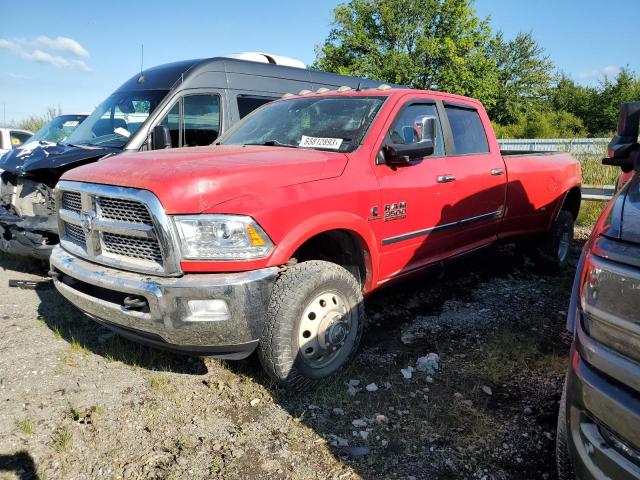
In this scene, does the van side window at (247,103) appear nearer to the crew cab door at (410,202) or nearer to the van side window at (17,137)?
the crew cab door at (410,202)

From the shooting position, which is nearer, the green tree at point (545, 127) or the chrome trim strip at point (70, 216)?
the chrome trim strip at point (70, 216)

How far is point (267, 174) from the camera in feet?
9.11

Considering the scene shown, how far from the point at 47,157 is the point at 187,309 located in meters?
3.44

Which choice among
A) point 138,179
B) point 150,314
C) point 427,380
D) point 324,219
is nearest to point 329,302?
point 324,219

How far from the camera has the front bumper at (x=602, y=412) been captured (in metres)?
1.52

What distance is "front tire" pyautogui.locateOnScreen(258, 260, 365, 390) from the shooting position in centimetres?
275

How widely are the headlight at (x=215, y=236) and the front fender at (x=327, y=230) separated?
201 mm

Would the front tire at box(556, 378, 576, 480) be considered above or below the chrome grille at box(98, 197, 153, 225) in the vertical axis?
below

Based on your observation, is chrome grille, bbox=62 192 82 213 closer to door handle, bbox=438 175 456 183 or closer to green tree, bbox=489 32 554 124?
door handle, bbox=438 175 456 183

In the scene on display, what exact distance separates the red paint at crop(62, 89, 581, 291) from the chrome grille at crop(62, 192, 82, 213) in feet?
0.40

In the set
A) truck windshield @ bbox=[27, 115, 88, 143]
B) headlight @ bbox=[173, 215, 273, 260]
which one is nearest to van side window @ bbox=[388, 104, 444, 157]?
headlight @ bbox=[173, 215, 273, 260]

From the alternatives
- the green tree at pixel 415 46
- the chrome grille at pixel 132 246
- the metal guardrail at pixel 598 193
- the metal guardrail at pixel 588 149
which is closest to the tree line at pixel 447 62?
the green tree at pixel 415 46

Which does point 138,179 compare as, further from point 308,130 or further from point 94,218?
point 308,130

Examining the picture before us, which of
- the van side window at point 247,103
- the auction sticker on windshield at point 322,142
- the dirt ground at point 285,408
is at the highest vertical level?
the van side window at point 247,103
